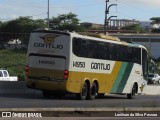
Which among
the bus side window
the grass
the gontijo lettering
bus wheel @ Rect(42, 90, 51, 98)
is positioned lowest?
the grass

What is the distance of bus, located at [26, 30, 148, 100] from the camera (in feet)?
89.8

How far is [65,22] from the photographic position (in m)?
140

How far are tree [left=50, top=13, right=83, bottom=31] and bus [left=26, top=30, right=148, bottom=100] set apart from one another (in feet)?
329

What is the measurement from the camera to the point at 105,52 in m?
30.6

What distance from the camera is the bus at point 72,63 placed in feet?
89.8

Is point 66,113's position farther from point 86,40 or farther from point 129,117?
point 86,40

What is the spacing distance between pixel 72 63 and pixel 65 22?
373ft

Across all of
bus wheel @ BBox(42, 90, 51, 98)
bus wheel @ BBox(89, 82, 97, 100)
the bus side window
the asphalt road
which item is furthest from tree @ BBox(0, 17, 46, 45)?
the asphalt road

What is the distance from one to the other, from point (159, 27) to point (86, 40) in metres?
165

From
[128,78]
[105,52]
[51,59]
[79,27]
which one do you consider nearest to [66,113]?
[51,59]

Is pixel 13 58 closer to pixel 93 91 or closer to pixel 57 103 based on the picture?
pixel 93 91

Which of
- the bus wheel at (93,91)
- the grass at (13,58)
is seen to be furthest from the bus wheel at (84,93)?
the grass at (13,58)

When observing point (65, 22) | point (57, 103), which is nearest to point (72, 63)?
point (57, 103)

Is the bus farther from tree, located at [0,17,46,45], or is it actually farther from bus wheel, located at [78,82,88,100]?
tree, located at [0,17,46,45]
